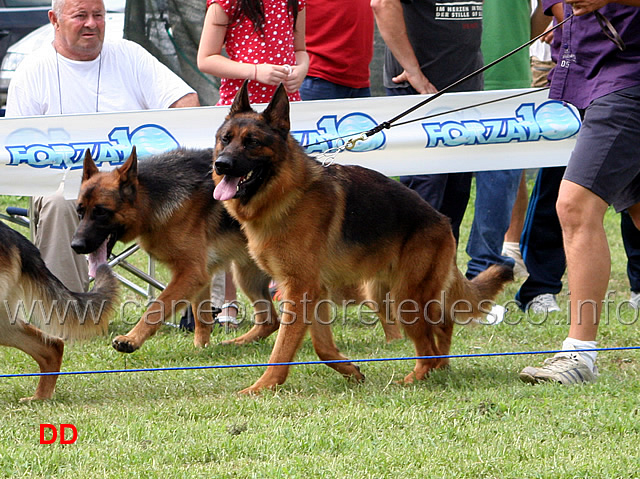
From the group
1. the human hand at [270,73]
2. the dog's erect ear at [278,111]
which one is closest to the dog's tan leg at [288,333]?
the dog's erect ear at [278,111]

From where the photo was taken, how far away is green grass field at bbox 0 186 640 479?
123 inches

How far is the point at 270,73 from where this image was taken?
17.2ft

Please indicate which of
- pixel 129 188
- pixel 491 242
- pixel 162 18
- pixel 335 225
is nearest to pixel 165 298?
pixel 129 188

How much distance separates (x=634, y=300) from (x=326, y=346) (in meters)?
2.98

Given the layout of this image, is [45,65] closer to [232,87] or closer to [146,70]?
[146,70]

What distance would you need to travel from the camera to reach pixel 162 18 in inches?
334

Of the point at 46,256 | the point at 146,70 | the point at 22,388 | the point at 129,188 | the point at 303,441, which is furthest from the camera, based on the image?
the point at 146,70

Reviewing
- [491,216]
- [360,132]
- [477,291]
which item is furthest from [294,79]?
[491,216]

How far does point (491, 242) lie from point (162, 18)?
157 inches

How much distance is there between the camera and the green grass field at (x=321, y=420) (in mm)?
3127

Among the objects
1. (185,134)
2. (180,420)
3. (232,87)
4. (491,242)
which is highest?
(232,87)

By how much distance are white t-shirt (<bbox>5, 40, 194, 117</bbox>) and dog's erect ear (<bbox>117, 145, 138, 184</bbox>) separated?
1.24 m

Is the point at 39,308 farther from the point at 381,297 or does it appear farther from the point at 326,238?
the point at 381,297

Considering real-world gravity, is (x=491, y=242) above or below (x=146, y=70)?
below
